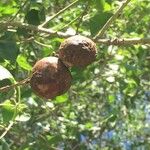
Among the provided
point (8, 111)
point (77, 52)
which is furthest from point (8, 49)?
point (77, 52)

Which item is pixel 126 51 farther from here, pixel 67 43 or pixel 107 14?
pixel 67 43

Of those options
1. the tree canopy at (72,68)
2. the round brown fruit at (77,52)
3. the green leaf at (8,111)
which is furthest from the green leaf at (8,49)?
the round brown fruit at (77,52)

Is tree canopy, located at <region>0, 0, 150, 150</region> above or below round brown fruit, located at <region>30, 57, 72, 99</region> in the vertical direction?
below

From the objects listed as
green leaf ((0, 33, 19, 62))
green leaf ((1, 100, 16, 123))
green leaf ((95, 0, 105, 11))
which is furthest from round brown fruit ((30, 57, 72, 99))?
green leaf ((95, 0, 105, 11))

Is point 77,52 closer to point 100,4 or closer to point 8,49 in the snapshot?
point 8,49

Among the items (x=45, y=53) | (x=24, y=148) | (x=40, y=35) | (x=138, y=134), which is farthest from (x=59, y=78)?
(x=138, y=134)

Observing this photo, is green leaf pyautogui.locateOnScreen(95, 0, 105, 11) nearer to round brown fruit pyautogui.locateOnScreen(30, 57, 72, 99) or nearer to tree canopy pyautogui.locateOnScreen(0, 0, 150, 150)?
tree canopy pyautogui.locateOnScreen(0, 0, 150, 150)
